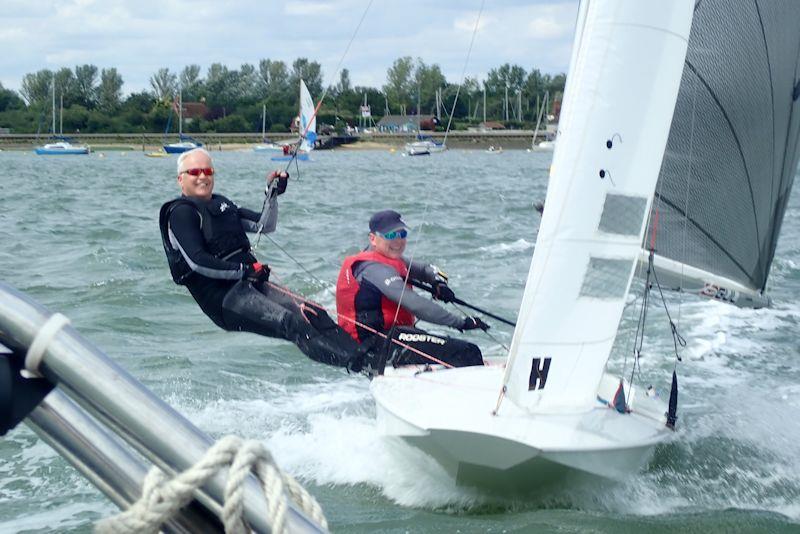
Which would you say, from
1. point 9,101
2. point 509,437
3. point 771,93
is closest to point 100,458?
point 509,437

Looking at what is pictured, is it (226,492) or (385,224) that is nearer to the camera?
(226,492)

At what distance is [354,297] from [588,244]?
52.4 inches

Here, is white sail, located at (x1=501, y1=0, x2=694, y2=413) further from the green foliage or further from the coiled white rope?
the green foliage

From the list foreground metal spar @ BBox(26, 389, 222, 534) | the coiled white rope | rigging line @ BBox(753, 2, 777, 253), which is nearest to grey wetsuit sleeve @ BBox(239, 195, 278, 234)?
rigging line @ BBox(753, 2, 777, 253)

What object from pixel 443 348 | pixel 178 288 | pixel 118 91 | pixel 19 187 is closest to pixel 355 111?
pixel 118 91

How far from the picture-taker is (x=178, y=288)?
916cm

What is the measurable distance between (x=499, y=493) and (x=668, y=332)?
171 inches

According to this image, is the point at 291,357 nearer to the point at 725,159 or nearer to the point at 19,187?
the point at 725,159

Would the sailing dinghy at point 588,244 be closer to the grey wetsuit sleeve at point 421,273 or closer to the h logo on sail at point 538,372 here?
the h logo on sail at point 538,372

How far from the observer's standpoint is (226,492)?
1.04 meters

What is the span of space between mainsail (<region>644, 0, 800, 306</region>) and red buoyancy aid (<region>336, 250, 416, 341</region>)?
134cm

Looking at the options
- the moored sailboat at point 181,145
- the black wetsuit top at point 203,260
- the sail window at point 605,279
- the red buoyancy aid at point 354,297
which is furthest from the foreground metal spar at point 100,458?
the moored sailboat at point 181,145

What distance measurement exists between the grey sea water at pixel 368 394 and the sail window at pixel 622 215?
899 millimetres

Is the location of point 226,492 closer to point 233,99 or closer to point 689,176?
point 689,176
